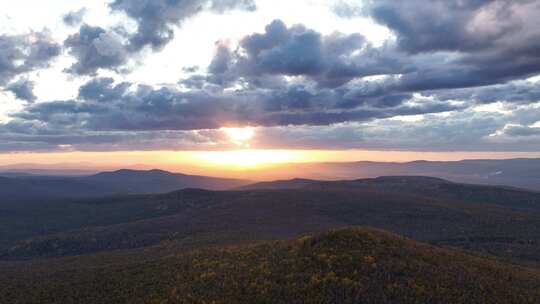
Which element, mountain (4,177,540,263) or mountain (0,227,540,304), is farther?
mountain (4,177,540,263)

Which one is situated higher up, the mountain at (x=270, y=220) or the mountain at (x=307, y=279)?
the mountain at (x=307, y=279)

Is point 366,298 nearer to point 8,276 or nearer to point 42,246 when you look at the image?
point 8,276

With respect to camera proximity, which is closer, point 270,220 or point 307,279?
point 307,279

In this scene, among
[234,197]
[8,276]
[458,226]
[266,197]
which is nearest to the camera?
[8,276]

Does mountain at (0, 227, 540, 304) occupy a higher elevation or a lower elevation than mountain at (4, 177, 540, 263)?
higher

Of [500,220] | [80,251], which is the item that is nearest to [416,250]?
[500,220]
